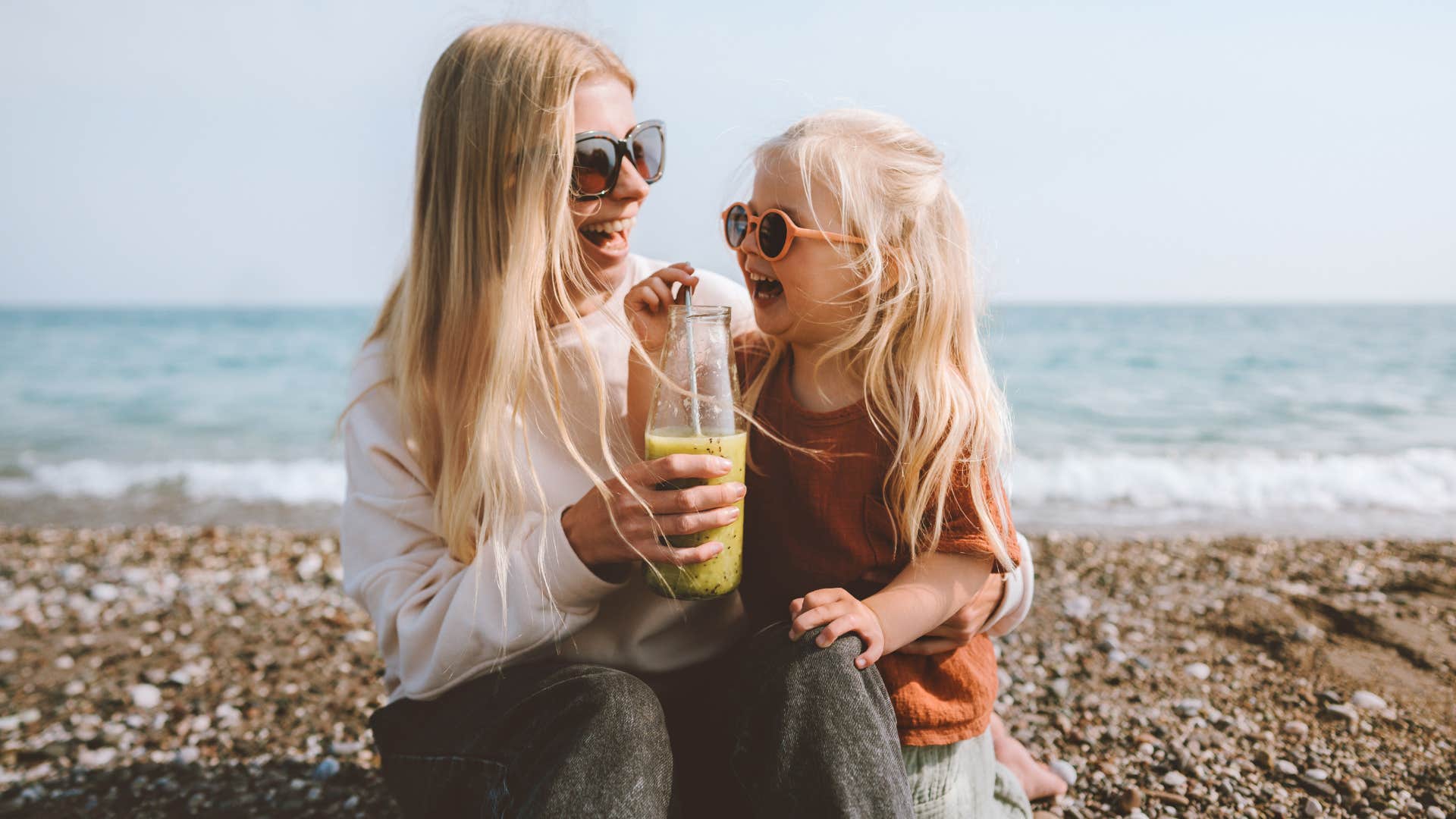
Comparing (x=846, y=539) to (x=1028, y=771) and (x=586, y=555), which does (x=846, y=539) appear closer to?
(x=586, y=555)

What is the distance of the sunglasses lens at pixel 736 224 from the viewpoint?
2.49 m

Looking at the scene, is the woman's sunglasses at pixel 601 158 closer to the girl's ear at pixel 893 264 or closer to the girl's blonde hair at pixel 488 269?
the girl's blonde hair at pixel 488 269

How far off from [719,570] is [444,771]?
81cm

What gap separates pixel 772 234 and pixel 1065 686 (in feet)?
8.76

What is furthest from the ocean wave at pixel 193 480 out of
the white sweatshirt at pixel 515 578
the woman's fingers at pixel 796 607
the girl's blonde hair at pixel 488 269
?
the woman's fingers at pixel 796 607

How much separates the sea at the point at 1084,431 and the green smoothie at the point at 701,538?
2.49ft

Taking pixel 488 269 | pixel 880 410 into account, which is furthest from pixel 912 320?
pixel 488 269

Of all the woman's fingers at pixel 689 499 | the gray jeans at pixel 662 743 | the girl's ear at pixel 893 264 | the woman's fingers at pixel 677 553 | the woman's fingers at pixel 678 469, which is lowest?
the gray jeans at pixel 662 743

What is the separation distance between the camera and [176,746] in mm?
3658

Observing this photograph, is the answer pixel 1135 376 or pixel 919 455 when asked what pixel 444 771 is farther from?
pixel 1135 376

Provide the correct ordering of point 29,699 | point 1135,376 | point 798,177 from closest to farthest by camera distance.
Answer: point 798,177 → point 29,699 → point 1135,376

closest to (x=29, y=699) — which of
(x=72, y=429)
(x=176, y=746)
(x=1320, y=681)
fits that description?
(x=176, y=746)

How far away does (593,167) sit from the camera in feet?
8.38

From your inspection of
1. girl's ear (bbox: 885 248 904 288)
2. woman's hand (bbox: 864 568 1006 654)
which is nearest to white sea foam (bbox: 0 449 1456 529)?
woman's hand (bbox: 864 568 1006 654)
